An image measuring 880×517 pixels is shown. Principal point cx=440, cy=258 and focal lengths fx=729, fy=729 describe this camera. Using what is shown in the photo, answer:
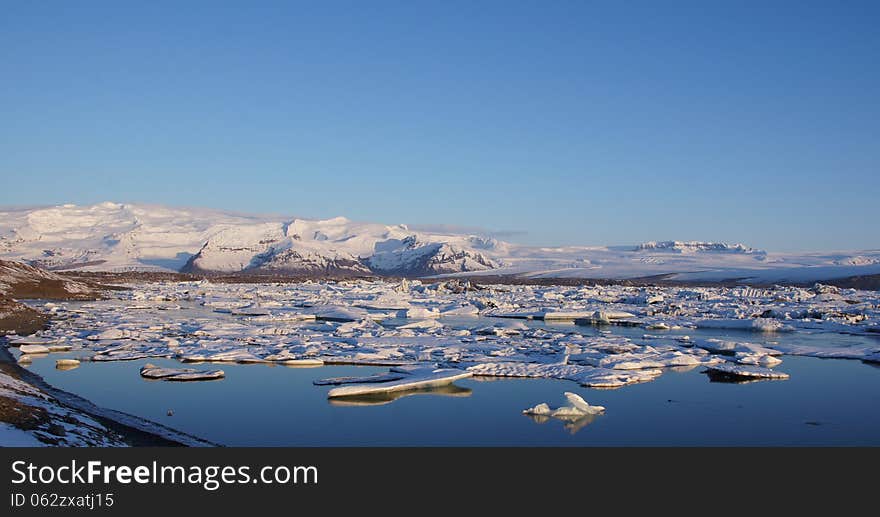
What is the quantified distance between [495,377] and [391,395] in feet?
7.39

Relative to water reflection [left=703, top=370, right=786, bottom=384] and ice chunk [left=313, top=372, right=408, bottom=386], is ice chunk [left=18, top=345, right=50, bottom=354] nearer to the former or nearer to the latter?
ice chunk [left=313, top=372, right=408, bottom=386]

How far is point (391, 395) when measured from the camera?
10.9m

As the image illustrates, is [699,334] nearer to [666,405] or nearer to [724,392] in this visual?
[724,392]

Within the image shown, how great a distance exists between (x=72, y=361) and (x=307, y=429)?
6820 mm

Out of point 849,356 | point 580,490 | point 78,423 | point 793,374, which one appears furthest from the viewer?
point 849,356

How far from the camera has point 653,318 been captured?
78.5 ft

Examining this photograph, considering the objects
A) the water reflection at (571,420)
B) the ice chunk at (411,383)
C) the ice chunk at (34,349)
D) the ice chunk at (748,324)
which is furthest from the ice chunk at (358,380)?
the ice chunk at (748,324)

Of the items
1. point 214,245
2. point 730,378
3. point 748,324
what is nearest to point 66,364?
point 730,378

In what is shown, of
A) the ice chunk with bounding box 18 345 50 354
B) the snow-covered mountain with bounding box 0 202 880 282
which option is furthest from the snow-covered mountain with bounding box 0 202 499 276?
the ice chunk with bounding box 18 345 50 354

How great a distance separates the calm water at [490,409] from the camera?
8484 millimetres

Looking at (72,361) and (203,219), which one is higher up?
(203,219)

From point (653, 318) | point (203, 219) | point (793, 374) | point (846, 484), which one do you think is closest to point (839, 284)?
point (653, 318)

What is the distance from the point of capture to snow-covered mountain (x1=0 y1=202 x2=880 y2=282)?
9069 centimetres

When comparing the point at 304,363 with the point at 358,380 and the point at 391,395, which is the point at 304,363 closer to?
the point at 358,380
